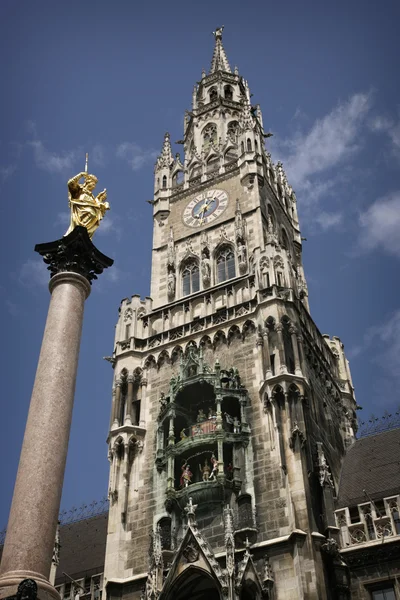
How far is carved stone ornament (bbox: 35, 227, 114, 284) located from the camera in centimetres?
2047

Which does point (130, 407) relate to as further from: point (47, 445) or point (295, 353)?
point (47, 445)

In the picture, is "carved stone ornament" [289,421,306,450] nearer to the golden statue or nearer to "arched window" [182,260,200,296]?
the golden statue

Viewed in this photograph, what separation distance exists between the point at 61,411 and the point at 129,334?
17.0 meters

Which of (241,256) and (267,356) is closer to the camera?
(267,356)

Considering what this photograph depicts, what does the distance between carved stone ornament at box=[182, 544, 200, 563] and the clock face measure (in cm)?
1893

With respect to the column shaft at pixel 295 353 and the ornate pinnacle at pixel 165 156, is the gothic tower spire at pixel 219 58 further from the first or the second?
the column shaft at pixel 295 353

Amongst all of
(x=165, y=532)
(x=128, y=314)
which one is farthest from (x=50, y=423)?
(x=128, y=314)

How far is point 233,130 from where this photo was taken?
4822 centimetres

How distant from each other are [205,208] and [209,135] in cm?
994

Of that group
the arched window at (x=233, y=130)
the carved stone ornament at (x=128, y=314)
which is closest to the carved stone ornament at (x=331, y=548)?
the carved stone ornament at (x=128, y=314)

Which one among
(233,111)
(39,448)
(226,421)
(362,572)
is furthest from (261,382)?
(233,111)

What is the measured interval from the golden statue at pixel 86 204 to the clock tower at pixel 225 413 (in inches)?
395

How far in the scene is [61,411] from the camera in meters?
17.5

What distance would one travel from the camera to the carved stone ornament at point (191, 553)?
24.8 meters
